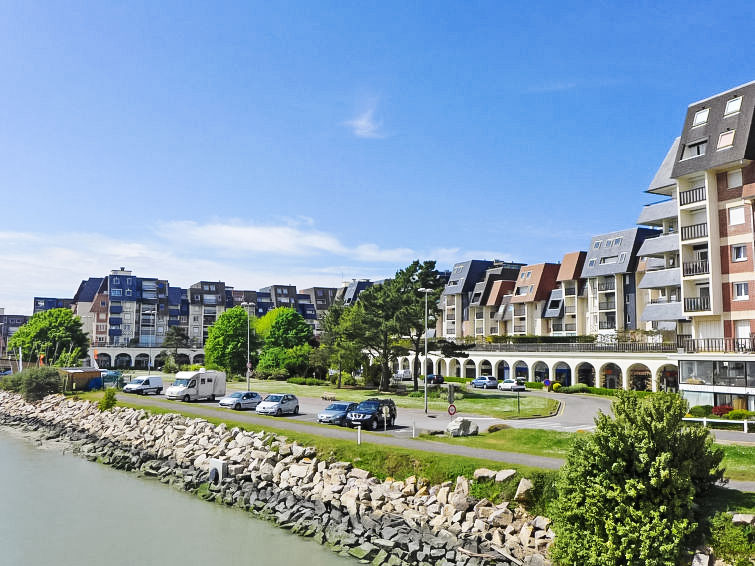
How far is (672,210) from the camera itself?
51125mm

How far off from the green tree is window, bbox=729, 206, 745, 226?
6004 cm

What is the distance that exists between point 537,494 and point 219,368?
7238 cm

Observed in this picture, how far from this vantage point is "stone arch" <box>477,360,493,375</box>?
7964cm

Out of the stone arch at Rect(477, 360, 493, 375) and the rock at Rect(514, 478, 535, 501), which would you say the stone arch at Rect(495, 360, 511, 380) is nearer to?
the stone arch at Rect(477, 360, 493, 375)

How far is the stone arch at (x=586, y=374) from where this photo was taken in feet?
221

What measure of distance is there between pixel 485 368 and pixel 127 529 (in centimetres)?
6343

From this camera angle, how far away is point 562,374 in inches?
2852

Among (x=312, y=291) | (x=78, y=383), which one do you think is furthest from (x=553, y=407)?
(x=312, y=291)

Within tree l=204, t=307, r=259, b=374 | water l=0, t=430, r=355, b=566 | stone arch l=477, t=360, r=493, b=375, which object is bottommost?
water l=0, t=430, r=355, b=566

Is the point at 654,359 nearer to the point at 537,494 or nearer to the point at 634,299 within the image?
the point at 634,299

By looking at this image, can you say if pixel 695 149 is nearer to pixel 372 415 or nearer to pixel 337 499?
pixel 372 415

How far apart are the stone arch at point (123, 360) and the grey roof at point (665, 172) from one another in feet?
354

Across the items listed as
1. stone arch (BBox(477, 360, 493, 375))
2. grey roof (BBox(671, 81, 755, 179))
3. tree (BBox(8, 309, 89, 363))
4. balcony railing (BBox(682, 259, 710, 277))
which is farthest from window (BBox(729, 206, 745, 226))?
tree (BBox(8, 309, 89, 363))

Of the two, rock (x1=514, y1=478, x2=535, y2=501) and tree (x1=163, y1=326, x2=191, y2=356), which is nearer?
rock (x1=514, y1=478, x2=535, y2=501)
